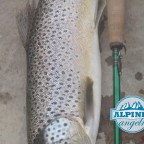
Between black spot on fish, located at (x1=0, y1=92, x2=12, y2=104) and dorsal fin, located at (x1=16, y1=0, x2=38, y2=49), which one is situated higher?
dorsal fin, located at (x1=16, y1=0, x2=38, y2=49)

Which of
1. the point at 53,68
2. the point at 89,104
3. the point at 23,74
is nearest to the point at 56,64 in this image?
the point at 53,68

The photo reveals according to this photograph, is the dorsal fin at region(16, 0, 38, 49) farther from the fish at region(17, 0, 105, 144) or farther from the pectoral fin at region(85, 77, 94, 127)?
the pectoral fin at region(85, 77, 94, 127)

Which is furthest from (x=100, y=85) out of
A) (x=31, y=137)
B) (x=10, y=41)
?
(x=10, y=41)

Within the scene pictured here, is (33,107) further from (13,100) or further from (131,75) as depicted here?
(131,75)

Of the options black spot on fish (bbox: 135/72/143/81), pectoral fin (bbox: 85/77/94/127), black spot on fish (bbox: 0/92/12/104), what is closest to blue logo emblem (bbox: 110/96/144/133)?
pectoral fin (bbox: 85/77/94/127)

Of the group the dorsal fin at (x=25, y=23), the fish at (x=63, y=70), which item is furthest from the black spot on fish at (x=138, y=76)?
the dorsal fin at (x=25, y=23)

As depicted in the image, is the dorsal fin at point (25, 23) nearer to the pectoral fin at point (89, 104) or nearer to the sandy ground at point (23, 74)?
the sandy ground at point (23, 74)

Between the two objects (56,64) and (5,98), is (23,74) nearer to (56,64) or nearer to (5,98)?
(5,98)
